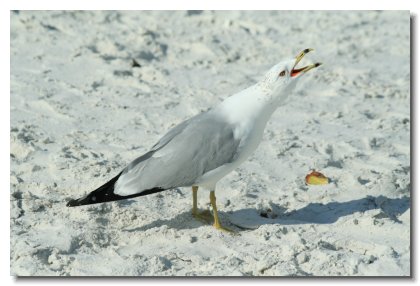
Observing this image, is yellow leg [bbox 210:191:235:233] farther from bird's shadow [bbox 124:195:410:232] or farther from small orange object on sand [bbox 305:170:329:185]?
small orange object on sand [bbox 305:170:329:185]

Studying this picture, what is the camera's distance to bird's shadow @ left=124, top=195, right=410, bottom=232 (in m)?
4.48

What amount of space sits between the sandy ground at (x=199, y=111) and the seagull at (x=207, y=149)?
262 mm

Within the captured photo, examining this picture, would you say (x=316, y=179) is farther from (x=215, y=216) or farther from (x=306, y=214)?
(x=215, y=216)

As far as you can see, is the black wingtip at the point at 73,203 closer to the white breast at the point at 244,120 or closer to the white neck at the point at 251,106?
the white breast at the point at 244,120

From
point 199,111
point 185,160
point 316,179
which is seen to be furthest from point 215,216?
point 199,111

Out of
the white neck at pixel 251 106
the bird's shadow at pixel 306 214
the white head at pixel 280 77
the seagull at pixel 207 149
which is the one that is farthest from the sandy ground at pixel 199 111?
the white head at pixel 280 77

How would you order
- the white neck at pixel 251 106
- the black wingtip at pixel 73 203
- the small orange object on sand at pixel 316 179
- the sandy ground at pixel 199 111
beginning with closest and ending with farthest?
the sandy ground at pixel 199 111 → the black wingtip at pixel 73 203 → the white neck at pixel 251 106 → the small orange object on sand at pixel 316 179

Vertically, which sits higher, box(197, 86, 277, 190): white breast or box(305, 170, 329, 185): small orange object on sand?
box(197, 86, 277, 190): white breast

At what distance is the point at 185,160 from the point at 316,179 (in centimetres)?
115

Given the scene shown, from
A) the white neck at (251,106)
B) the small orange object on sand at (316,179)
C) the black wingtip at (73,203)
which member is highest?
the white neck at (251,106)

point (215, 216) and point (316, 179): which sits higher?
point (316, 179)

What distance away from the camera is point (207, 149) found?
14.0 feet

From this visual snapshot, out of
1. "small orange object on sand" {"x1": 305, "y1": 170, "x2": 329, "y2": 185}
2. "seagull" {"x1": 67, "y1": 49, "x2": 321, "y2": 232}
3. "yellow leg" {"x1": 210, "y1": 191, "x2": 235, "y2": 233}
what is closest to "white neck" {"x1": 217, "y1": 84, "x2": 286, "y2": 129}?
"seagull" {"x1": 67, "y1": 49, "x2": 321, "y2": 232}

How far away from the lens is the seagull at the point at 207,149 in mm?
4230
